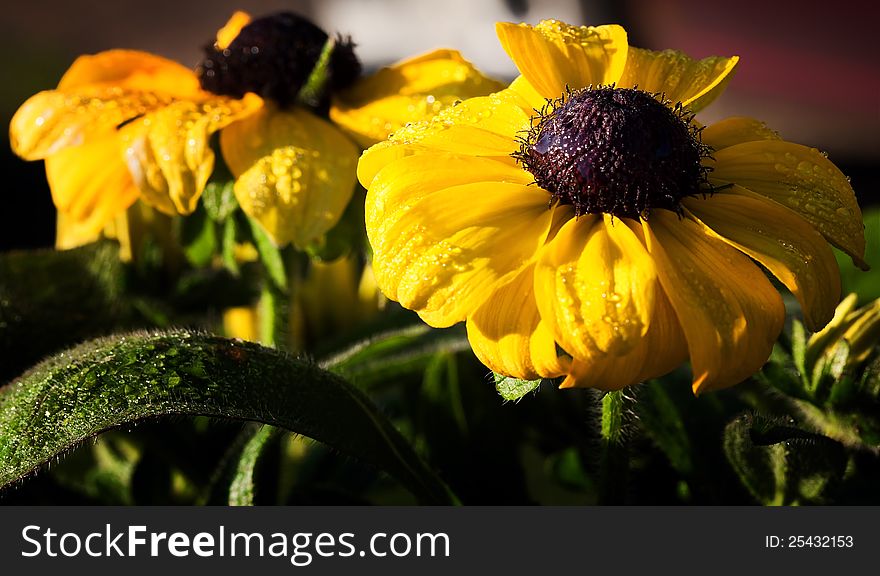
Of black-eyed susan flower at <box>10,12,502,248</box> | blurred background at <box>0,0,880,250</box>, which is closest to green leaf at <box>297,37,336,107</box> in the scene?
black-eyed susan flower at <box>10,12,502,248</box>

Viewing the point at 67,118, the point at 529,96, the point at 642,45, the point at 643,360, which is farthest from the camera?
the point at 642,45

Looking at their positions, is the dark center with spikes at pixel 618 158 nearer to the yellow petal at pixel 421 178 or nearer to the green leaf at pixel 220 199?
the yellow petal at pixel 421 178

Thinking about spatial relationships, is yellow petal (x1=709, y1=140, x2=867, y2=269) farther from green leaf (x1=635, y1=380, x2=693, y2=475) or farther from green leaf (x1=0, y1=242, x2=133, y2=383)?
green leaf (x1=0, y1=242, x2=133, y2=383)

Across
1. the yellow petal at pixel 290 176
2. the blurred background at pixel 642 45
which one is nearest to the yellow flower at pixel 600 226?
the yellow petal at pixel 290 176

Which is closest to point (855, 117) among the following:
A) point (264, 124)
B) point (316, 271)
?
point (316, 271)


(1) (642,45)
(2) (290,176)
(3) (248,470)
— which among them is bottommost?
(1) (642,45)

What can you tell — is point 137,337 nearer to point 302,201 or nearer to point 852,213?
point 302,201

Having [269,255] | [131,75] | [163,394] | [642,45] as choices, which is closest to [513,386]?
[163,394]

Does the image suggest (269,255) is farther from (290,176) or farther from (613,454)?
(613,454)
